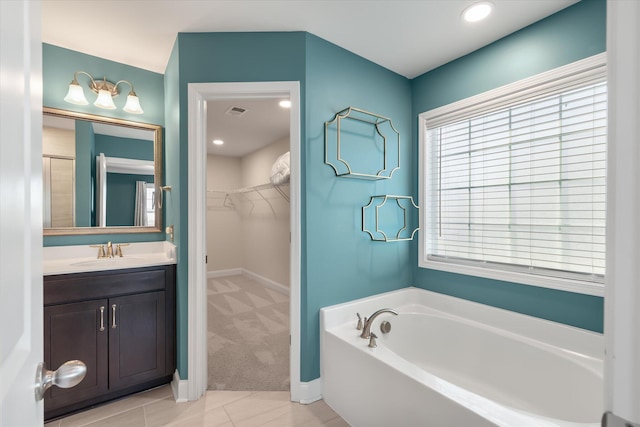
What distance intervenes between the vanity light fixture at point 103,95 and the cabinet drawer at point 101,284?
4.14 feet

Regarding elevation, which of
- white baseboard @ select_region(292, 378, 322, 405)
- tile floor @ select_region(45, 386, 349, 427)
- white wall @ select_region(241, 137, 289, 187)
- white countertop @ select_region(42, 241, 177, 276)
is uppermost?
white wall @ select_region(241, 137, 289, 187)

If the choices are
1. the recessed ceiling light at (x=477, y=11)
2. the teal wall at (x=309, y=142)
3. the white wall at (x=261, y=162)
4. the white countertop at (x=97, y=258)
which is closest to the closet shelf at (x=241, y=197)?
the white wall at (x=261, y=162)

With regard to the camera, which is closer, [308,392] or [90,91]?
[308,392]

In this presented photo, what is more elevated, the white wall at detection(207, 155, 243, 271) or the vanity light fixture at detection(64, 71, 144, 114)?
the vanity light fixture at detection(64, 71, 144, 114)

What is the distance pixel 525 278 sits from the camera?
1.92 metres

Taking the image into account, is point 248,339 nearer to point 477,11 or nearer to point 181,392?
point 181,392

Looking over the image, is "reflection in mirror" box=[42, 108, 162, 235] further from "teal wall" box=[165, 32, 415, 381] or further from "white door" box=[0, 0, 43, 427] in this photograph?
"white door" box=[0, 0, 43, 427]

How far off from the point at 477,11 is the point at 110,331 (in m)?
3.07

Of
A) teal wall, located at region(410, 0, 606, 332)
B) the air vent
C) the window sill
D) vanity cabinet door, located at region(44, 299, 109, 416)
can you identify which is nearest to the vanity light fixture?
the air vent

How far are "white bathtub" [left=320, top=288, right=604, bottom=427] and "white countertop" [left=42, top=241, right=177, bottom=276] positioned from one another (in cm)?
132

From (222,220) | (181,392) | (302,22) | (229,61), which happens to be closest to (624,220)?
(302,22)

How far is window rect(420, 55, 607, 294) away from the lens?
5.50ft

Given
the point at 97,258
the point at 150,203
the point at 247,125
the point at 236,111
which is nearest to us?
the point at 97,258

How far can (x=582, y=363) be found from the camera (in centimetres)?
159
